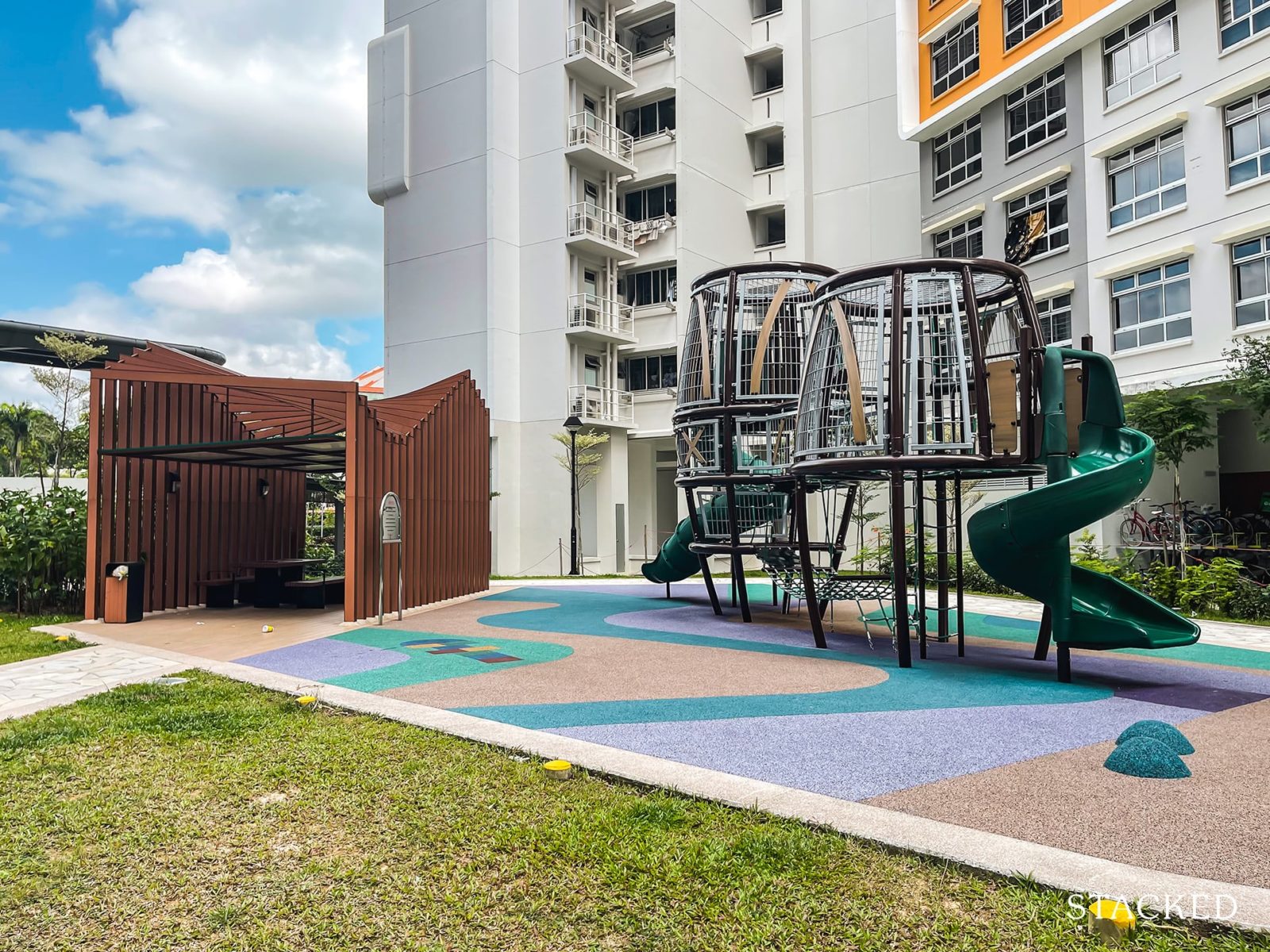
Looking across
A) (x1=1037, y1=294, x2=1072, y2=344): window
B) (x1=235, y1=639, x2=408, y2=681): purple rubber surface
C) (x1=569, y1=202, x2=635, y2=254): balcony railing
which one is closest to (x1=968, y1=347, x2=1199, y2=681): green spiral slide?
(x1=235, y1=639, x2=408, y2=681): purple rubber surface

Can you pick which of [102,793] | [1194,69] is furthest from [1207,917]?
[1194,69]

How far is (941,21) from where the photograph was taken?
27250mm

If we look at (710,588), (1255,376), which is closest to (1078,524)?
(710,588)

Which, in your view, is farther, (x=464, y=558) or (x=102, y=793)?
(x=464, y=558)

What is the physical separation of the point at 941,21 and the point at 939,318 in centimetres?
2297

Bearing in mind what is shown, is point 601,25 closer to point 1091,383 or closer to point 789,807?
point 1091,383

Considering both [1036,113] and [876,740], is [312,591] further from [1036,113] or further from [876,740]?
[1036,113]

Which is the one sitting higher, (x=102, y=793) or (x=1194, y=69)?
(x=1194, y=69)

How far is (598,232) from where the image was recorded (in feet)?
101

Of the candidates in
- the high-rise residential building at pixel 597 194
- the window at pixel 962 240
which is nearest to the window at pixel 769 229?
the high-rise residential building at pixel 597 194

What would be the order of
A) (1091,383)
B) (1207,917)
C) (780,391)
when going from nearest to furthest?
(1207,917)
(1091,383)
(780,391)

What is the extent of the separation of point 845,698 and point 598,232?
84.0 feet

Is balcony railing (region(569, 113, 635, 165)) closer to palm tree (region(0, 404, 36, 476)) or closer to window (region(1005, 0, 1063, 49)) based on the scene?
window (region(1005, 0, 1063, 49))

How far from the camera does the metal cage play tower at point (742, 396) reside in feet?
38.9
